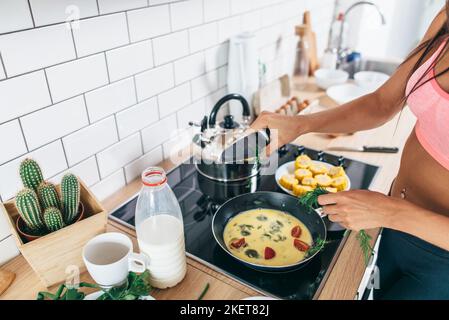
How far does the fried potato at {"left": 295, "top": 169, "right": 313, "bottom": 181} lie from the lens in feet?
3.42

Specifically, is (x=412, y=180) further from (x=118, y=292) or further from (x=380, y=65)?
(x=380, y=65)

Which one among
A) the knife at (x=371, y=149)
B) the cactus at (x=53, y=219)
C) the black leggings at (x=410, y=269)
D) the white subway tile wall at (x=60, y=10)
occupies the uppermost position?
the white subway tile wall at (x=60, y=10)

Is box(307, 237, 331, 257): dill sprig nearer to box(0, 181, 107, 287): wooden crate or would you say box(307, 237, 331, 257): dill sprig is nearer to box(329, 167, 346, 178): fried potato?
box(329, 167, 346, 178): fried potato

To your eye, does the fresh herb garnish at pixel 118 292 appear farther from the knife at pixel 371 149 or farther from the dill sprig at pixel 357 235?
the knife at pixel 371 149

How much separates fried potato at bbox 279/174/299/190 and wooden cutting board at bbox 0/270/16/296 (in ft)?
2.22

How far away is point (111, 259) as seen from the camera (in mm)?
736

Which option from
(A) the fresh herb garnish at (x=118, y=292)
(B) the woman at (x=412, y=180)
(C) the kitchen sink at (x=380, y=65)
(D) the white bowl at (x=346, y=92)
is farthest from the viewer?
(C) the kitchen sink at (x=380, y=65)

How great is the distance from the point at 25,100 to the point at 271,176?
26.4 inches

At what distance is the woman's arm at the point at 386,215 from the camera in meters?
0.71

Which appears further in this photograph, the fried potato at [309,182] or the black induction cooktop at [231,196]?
the fried potato at [309,182]

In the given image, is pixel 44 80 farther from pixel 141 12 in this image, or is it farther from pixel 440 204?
pixel 440 204

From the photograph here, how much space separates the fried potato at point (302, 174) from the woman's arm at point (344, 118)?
96mm

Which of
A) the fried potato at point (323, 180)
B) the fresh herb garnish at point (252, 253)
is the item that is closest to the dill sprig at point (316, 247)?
the fresh herb garnish at point (252, 253)

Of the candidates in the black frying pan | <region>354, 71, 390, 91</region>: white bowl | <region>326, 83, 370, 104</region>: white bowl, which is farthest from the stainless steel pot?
<region>354, 71, 390, 91</region>: white bowl
